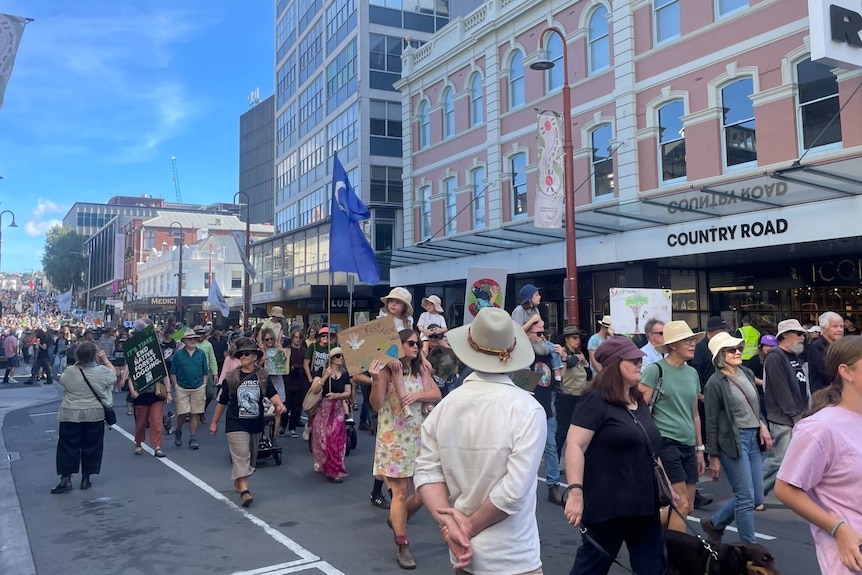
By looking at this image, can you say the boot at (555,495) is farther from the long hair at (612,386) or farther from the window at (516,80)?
the window at (516,80)

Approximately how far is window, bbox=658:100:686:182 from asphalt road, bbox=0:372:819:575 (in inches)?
400

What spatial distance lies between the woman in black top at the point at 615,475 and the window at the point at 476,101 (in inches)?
795

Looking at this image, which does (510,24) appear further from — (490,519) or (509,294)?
(490,519)

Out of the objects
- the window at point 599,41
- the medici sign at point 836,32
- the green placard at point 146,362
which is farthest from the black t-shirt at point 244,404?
the window at point 599,41

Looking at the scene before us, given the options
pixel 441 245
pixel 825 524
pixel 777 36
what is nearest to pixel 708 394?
pixel 825 524

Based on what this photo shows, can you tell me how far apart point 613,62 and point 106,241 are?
93444mm

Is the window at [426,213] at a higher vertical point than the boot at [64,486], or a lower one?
higher

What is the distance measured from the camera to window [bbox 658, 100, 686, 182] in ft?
53.1

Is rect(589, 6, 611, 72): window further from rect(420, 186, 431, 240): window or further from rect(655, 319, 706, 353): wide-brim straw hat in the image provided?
rect(655, 319, 706, 353): wide-brim straw hat

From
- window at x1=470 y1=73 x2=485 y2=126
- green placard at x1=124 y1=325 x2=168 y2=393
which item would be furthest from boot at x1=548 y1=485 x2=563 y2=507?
window at x1=470 y1=73 x2=485 y2=126

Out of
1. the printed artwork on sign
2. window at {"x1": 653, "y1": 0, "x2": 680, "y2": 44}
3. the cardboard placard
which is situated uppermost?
window at {"x1": 653, "y1": 0, "x2": 680, "y2": 44}

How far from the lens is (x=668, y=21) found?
653 inches

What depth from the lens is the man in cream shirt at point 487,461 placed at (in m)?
2.69

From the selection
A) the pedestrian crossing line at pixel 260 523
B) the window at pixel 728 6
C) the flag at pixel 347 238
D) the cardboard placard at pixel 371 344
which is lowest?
the pedestrian crossing line at pixel 260 523
